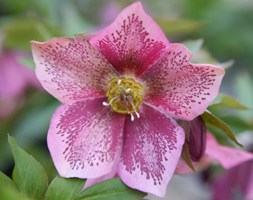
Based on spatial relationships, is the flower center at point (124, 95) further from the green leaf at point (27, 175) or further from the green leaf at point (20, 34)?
the green leaf at point (20, 34)

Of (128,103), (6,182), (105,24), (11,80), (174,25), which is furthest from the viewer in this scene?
(105,24)

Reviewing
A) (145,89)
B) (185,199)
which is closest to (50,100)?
(185,199)

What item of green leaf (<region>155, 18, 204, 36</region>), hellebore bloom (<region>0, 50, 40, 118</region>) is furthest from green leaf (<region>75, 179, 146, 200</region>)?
hellebore bloom (<region>0, 50, 40, 118</region>)

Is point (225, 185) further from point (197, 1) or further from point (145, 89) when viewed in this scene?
point (197, 1)

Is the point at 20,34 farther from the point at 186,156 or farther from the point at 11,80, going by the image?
the point at 186,156

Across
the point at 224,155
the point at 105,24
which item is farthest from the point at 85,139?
the point at 105,24

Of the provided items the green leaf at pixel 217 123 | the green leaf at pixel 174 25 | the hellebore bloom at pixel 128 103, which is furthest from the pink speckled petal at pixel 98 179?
the green leaf at pixel 174 25
